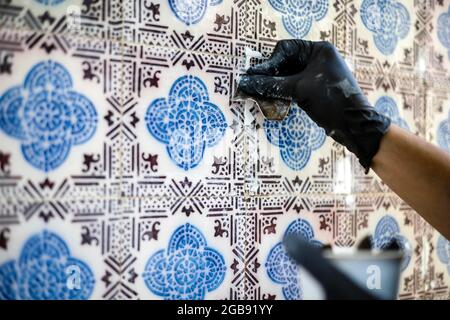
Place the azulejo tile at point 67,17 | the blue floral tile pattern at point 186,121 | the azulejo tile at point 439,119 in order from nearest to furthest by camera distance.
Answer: the azulejo tile at point 67,17
the blue floral tile pattern at point 186,121
the azulejo tile at point 439,119

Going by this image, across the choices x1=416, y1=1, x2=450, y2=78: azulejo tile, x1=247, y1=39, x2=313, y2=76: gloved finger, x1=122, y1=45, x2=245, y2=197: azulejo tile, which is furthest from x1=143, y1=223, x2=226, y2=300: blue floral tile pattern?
x1=416, y1=1, x2=450, y2=78: azulejo tile

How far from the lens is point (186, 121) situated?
798 millimetres

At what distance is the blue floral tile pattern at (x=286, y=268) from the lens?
0.87 m

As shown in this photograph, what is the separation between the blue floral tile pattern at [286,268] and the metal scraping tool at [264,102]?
27cm

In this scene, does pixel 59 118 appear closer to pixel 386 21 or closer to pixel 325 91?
pixel 325 91

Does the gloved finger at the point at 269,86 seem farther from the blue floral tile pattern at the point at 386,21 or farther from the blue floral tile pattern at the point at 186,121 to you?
→ the blue floral tile pattern at the point at 386,21

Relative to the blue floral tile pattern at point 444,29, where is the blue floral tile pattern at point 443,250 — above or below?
below

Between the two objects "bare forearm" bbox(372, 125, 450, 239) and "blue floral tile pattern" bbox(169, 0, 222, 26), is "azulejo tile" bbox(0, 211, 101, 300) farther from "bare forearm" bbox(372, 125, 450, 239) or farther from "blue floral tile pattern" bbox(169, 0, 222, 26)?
"bare forearm" bbox(372, 125, 450, 239)

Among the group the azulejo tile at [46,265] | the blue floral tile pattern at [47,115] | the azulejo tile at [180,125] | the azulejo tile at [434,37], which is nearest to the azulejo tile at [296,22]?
the azulejo tile at [180,125]

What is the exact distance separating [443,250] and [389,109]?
0.47m

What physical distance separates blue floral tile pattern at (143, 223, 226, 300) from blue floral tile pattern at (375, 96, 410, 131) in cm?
61

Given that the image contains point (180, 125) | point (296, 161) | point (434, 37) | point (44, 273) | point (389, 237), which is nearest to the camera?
point (44, 273)

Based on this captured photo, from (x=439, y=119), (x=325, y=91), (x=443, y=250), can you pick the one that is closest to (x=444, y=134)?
(x=439, y=119)
